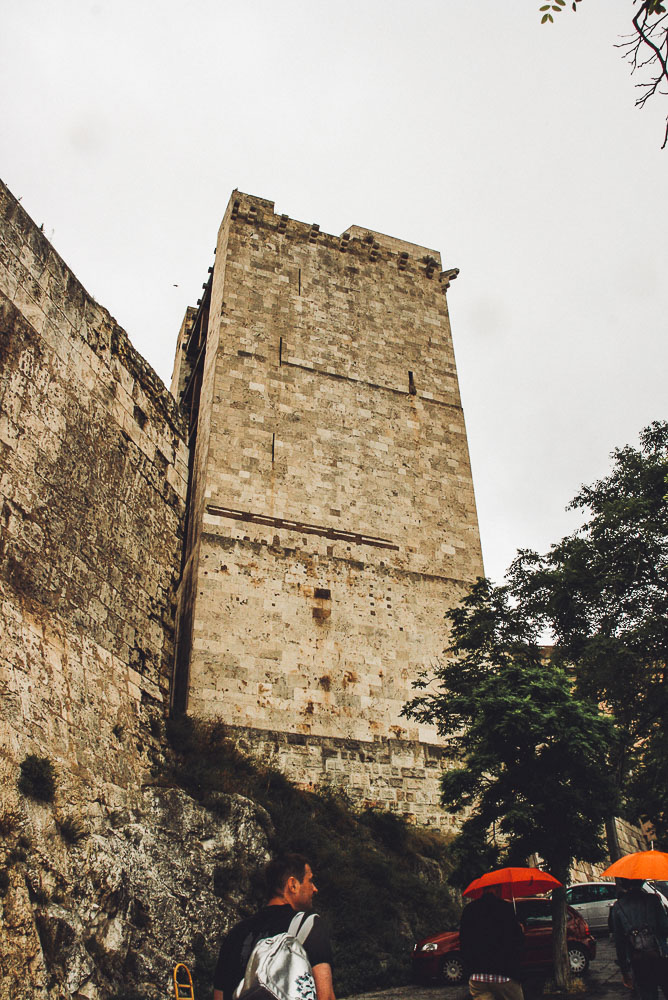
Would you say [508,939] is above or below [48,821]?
below

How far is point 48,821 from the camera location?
283 inches

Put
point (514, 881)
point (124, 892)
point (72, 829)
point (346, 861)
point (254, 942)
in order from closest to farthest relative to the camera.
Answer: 1. point (254, 942)
2. point (72, 829)
3. point (124, 892)
4. point (514, 881)
5. point (346, 861)

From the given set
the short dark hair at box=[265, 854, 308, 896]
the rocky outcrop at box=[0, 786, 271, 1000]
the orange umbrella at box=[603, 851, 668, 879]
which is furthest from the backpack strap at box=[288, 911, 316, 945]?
the rocky outcrop at box=[0, 786, 271, 1000]

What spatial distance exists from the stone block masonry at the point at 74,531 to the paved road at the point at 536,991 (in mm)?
4226

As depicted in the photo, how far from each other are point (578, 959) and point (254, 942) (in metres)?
8.91

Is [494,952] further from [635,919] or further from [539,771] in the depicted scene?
[539,771]

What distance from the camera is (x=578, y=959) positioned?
10.0 meters

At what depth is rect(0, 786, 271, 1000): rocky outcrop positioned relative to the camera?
6.36 meters

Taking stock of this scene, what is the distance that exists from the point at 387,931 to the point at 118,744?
4.84 m

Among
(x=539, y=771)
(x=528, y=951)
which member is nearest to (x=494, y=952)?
(x=539, y=771)

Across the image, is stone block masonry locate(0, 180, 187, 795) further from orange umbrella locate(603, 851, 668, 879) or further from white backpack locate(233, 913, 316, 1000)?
orange umbrella locate(603, 851, 668, 879)

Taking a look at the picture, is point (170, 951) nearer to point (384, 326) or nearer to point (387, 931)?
point (387, 931)

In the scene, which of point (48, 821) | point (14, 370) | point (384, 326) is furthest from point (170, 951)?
point (384, 326)

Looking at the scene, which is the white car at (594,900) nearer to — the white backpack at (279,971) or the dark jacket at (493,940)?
the dark jacket at (493,940)
